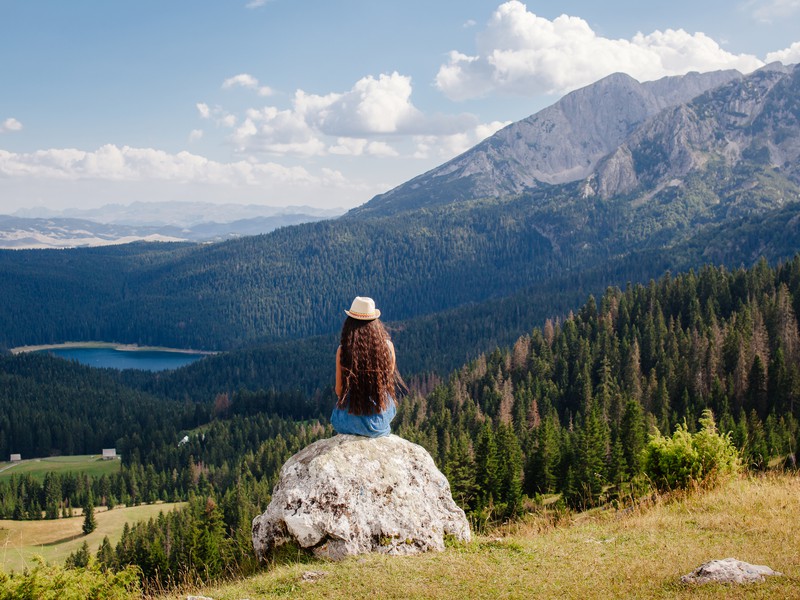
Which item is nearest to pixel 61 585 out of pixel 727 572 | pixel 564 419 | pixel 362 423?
pixel 362 423

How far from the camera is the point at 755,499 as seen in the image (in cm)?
2217

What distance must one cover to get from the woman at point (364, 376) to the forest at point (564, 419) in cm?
4314

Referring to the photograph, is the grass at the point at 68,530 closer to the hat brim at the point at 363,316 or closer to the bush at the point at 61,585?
the bush at the point at 61,585

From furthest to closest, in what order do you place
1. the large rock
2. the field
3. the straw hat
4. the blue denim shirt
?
the field → the blue denim shirt → the straw hat → the large rock

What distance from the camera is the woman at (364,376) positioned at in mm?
22078

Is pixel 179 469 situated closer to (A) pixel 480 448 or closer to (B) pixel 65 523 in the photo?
(B) pixel 65 523

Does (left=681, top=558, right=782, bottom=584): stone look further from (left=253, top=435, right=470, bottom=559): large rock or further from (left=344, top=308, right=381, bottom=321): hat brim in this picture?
(left=344, top=308, right=381, bottom=321): hat brim

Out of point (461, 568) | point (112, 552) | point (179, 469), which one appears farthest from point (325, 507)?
point (179, 469)

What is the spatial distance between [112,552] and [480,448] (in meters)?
60.9

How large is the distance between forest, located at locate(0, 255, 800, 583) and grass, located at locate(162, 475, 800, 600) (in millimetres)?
42596

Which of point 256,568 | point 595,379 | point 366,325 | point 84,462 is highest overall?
point 366,325

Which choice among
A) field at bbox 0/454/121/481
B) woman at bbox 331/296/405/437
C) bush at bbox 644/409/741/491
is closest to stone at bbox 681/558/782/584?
woman at bbox 331/296/405/437

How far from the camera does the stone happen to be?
15.2m

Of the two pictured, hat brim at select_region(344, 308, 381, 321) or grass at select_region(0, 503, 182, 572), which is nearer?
hat brim at select_region(344, 308, 381, 321)
